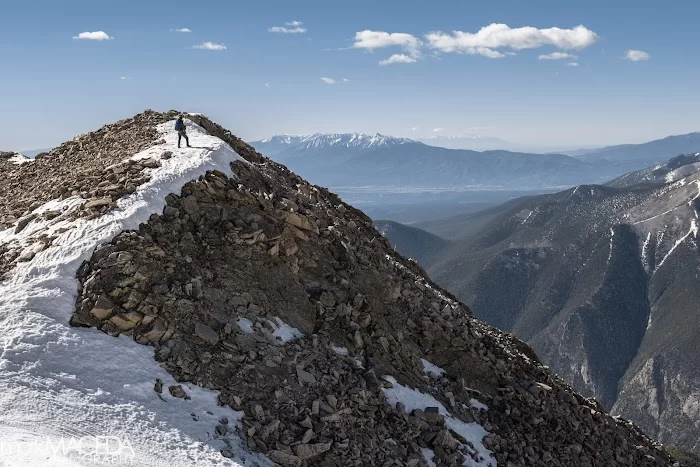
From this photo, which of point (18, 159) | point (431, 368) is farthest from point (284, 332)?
point (18, 159)

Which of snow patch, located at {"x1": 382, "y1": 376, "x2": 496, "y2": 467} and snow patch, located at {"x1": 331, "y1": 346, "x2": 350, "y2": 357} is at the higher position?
snow patch, located at {"x1": 331, "y1": 346, "x2": 350, "y2": 357}

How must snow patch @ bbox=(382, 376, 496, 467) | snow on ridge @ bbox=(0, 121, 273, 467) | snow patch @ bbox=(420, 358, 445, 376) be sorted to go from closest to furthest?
snow on ridge @ bbox=(0, 121, 273, 467)
snow patch @ bbox=(382, 376, 496, 467)
snow patch @ bbox=(420, 358, 445, 376)

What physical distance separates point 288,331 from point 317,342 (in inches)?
49.9

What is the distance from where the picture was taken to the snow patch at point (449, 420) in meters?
21.7

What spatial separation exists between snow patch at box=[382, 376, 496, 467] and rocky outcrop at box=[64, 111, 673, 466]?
0.10 meters

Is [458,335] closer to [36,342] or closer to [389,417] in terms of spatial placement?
[389,417]

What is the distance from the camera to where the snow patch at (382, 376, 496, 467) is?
2173cm

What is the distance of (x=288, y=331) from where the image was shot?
2141 cm

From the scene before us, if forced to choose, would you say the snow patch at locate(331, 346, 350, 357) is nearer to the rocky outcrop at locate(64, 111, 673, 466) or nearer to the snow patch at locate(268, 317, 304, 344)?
the rocky outcrop at locate(64, 111, 673, 466)

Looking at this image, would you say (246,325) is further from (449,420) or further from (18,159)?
(18,159)

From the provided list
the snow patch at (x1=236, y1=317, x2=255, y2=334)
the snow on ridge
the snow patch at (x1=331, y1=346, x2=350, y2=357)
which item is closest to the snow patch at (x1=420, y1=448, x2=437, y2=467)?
the snow patch at (x1=331, y1=346, x2=350, y2=357)

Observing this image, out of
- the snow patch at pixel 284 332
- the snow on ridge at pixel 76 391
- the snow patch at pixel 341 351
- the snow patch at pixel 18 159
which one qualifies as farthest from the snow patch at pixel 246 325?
the snow patch at pixel 18 159

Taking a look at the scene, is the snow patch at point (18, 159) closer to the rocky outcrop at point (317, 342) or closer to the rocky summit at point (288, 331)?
the rocky summit at point (288, 331)

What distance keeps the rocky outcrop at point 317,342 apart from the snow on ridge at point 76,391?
0.50 m
